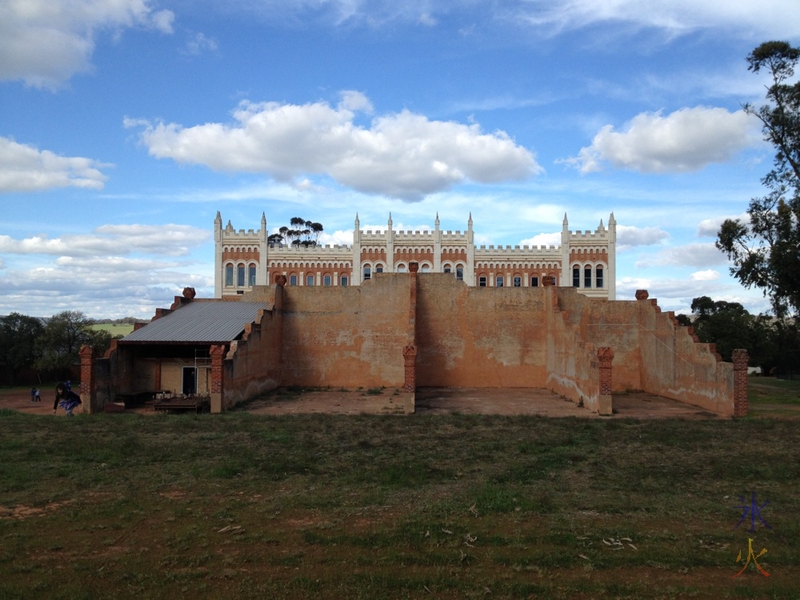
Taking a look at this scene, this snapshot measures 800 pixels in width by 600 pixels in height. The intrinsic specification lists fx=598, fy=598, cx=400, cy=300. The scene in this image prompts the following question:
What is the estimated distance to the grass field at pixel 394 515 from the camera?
6.20 metres

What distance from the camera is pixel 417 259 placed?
55.8 metres

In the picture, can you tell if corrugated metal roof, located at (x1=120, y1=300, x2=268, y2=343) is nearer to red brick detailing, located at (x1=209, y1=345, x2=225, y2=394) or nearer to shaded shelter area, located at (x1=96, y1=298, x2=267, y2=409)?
shaded shelter area, located at (x1=96, y1=298, x2=267, y2=409)

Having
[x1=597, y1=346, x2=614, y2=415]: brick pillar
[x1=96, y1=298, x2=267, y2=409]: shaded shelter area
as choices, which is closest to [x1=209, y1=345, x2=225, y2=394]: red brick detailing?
[x1=96, y1=298, x2=267, y2=409]: shaded shelter area

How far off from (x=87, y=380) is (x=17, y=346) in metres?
27.9

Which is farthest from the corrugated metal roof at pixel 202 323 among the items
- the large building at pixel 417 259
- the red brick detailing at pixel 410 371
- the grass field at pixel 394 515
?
the large building at pixel 417 259

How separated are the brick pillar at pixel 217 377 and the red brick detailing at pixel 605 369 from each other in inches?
459

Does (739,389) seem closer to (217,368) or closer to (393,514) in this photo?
(393,514)

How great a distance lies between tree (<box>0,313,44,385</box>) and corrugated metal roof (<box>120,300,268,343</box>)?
2283 cm

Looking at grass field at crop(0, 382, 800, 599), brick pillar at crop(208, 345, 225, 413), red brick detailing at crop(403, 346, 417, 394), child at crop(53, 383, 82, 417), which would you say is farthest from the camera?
child at crop(53, 383, 82, 417)

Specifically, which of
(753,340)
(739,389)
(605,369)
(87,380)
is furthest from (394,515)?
(753,340)

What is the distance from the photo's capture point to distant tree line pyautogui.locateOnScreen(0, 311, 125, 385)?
41000 mm

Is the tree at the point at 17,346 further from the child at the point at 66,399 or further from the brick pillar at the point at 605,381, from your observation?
the brick pillar at the point at 605,381

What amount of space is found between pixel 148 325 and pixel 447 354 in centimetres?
1202

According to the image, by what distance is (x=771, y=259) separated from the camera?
25391mm
